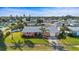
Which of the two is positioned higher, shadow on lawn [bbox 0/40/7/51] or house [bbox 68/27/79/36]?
house [bbox 68/27/79/36]

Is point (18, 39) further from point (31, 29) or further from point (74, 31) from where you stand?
point (74, 31)

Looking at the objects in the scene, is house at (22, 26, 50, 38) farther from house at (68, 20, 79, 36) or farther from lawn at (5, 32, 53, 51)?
house at (68, 20, 79, 36)

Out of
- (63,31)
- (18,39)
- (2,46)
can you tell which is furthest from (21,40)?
(63,31)

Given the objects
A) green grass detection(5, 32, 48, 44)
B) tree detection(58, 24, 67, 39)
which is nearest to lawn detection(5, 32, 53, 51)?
green grass detection(5, 32, 48, 44)

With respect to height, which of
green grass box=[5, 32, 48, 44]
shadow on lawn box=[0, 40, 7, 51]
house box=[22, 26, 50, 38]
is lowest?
shadow on lawn box=[0, 40, 7, 51]

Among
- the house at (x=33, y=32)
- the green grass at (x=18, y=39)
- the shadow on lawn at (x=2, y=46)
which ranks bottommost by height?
the shadow on lawn at (x=2, y=46)

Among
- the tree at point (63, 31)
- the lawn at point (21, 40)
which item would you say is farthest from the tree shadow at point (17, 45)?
the tree at point (63, 31)

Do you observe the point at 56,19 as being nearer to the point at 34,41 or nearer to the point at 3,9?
the point at 34,41

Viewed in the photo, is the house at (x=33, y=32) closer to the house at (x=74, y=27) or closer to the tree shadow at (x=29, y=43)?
the tree shadow at (x=29, y=43)
